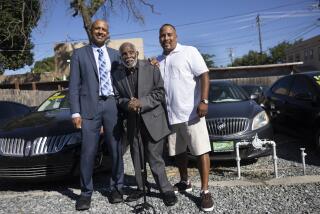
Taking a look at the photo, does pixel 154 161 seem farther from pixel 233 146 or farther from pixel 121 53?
pixel 233 146

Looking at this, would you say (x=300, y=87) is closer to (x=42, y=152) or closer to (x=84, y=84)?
(x=84, y=84)

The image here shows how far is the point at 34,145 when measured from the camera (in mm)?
5113

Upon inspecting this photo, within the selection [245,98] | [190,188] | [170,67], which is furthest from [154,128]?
[245,98]

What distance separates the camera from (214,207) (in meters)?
4.24

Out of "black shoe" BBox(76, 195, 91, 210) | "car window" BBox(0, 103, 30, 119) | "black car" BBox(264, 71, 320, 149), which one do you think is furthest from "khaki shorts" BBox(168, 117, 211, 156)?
"car window" BBox(0, 103, 30, 119)

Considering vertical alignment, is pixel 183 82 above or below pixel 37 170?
above

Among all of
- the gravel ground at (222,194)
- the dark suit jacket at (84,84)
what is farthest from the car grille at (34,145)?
the dark suit jacket at (84,84)

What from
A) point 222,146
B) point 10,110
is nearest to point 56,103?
point 10,110

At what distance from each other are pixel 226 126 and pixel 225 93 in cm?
159

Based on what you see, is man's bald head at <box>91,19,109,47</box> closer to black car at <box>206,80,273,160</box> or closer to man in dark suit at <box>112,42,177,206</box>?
man in dark suit at <box>112,42,177,206</box>

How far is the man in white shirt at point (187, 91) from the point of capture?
433 centimetres

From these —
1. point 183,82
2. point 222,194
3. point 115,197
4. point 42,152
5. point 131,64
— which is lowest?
point 222,194

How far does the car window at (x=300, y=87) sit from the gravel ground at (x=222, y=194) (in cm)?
131

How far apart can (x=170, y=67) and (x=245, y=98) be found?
3264 mm
